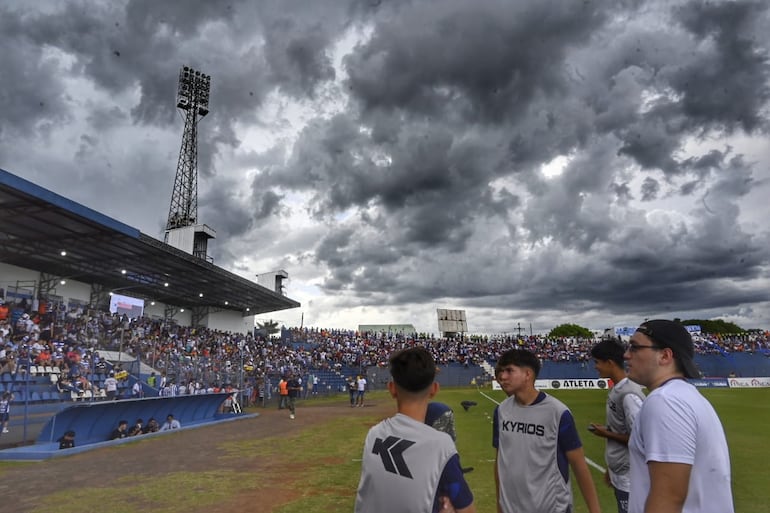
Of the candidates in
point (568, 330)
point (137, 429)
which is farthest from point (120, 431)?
point (568, 330)

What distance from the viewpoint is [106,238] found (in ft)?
81.1

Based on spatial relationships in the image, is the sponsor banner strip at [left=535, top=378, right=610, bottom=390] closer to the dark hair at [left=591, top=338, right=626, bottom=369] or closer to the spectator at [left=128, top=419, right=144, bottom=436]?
the spectator at [left=128, top=419, right=144, bottom=436]

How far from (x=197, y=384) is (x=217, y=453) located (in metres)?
11.4

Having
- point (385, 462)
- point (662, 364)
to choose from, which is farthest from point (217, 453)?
point (662, 364)

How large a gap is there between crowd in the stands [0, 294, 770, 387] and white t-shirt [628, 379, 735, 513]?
19.6m

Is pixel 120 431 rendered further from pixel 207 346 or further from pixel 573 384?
pixel 573 384

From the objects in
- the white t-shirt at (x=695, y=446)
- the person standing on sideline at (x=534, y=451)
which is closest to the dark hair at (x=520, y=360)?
the person standing on sideline at (x=534, y=451)

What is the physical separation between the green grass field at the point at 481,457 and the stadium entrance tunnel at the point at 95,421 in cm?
589

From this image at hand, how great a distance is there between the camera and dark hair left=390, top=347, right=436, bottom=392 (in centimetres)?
252

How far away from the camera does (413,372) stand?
8.29 feet

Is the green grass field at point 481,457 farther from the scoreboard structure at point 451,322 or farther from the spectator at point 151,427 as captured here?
the scoreboard structure at point 451,322

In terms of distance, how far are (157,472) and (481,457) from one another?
299 inches

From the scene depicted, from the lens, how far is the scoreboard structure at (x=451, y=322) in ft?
259

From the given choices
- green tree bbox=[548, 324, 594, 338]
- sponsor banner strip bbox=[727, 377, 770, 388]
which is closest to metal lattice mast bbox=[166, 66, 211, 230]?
sponsor banner strip bbox=[727, 377, 770, 388]
